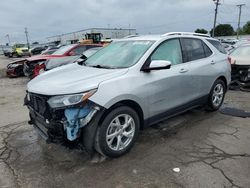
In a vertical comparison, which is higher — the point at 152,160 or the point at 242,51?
the point at 242,51

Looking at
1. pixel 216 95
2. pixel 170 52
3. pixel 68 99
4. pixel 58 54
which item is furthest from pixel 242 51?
pixel 68 99

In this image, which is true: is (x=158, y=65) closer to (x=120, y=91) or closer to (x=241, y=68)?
(x=120, y=91)

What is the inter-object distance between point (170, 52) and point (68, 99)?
6.98ft

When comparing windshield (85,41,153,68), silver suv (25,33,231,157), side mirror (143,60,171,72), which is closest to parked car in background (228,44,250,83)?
silver suv (25,33,231,157)

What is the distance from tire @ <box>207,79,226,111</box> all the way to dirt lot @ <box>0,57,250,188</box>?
0.53 metres

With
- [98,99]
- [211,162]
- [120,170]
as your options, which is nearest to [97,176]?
[120,170]

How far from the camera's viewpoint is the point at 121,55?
4.23 metres

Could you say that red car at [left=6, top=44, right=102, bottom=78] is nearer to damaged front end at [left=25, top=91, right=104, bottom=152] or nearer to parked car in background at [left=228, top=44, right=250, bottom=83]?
parked car in background at [left=228, top=44, right=250, bottom=83]

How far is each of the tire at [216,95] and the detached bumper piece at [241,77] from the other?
249cm

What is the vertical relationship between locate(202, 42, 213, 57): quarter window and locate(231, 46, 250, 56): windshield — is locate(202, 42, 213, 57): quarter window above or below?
above

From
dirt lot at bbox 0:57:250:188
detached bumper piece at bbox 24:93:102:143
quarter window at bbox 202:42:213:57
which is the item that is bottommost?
dirt lot at bbox 0:57:250:188

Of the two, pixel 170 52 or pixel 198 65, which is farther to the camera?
pixel 198 65

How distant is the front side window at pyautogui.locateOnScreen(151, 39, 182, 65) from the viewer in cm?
417

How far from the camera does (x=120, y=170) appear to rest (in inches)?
132
